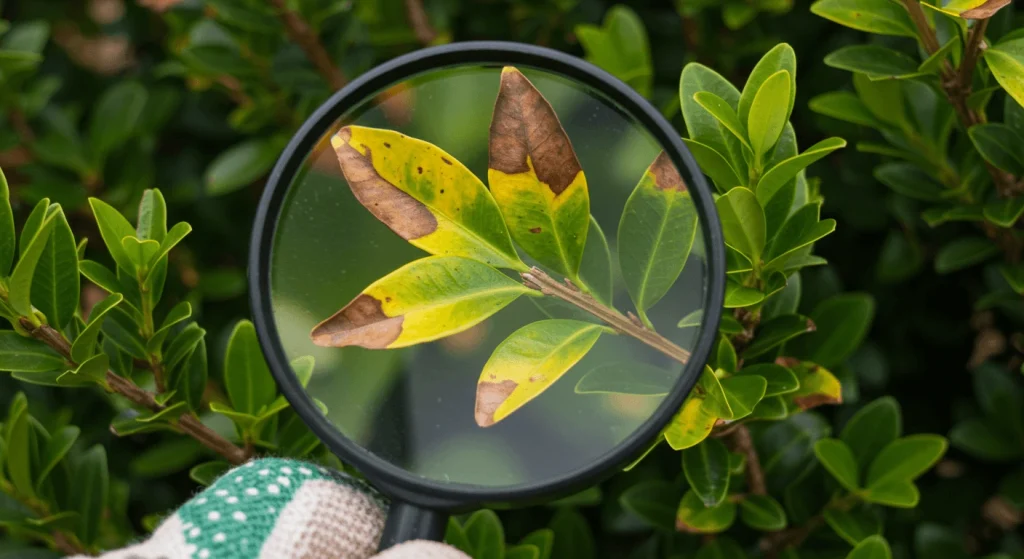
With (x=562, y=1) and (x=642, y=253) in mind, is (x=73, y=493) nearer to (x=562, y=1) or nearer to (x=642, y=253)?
(x=642, y=253)

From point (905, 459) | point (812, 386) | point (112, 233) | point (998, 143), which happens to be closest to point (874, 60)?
point (998, 143)

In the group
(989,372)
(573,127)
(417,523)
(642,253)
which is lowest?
(989,372)

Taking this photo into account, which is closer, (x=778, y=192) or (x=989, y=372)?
(x=778, y=192)

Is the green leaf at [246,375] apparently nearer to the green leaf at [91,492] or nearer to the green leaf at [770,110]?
the green leaf at [91,492]

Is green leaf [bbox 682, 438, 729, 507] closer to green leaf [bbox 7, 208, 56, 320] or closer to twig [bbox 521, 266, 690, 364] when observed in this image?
twig [bbox 521, 266, 690, 364]

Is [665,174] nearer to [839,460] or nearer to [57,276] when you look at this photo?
[839,460]

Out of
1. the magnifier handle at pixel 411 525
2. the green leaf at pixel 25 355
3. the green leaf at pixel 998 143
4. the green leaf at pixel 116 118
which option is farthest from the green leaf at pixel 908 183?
the green leaf at pixel 116 118

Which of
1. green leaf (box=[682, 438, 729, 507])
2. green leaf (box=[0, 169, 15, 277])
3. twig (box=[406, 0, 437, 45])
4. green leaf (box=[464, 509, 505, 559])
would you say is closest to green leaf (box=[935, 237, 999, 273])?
green leaf (box=[682, 438, 729, 507])

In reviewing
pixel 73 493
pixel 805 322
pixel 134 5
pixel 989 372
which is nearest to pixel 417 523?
pixel 805 322
